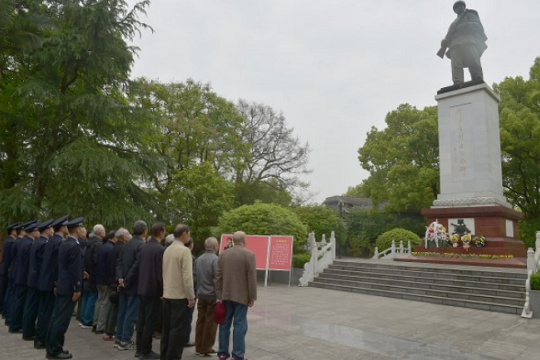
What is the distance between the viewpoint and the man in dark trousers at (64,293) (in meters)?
5.59

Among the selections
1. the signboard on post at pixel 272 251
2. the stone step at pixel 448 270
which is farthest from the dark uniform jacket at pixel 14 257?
the stone step at pixel 448 270

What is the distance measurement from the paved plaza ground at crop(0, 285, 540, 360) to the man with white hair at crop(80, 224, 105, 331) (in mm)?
274

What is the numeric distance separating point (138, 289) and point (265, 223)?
36.0ft

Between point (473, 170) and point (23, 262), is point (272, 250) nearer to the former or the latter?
point (23, 262)

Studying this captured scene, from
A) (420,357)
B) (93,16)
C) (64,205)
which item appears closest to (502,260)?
(420,357)

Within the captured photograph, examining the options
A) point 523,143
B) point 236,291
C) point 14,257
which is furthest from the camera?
point 523,143

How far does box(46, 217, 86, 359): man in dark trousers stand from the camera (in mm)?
5586

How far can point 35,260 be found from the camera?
264 inches

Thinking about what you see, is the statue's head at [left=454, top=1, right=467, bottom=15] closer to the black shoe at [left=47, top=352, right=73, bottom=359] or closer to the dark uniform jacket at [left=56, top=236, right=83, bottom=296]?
the dark uniform jacket at [left=56, top=236, right=83, bottom=296]

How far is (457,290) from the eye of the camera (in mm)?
11523

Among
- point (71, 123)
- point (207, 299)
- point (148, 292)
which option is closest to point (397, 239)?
point (71, 123)

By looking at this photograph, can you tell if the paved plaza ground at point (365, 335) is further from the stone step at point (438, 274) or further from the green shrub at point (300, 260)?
the green shrub at point (300, 260)

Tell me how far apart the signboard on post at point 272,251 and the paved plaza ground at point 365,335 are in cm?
383

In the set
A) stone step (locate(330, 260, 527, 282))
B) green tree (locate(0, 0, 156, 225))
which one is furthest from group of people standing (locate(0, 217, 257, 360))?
stone step (locate(330, 260, 527, 282))
